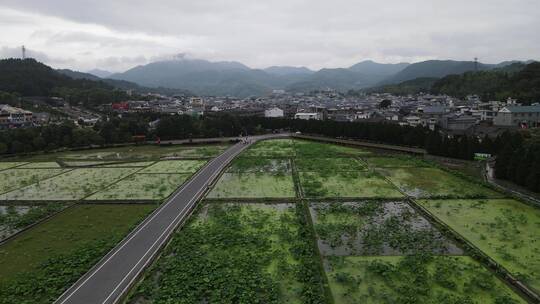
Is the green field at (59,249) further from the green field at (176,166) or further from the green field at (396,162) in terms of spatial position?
the green field at (396,162)

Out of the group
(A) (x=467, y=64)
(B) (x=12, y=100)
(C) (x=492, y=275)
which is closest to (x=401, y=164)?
(C) (x=492, y=275)

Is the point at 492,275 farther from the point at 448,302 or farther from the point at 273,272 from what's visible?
the point at 273,272

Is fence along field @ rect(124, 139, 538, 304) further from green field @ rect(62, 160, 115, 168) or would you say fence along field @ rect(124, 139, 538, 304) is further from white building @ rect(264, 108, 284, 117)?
white building @ rect(264, 108, 284, 117)

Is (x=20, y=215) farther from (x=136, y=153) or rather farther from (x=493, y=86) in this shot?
(x=493, y=86)

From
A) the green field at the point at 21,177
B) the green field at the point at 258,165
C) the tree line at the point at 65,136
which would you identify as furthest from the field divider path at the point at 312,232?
the tree line at the point at 65,136

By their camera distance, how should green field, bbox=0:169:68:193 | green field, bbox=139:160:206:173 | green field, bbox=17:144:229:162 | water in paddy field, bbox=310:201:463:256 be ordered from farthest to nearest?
1. green field, bbox=17:144:229:162
2. green field, bbox=139:160:206:173
3. green field, bbox=0:169:68:193
4. water in paddy field, bbox=310:201:463:256

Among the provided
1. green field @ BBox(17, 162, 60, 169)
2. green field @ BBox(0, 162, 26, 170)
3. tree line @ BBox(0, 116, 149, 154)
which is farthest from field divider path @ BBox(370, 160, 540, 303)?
tree line @ BBox(0, 116, 149, 154)

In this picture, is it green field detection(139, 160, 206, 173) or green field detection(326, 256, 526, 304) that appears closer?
green field detection(326, 256, 526, 304)
